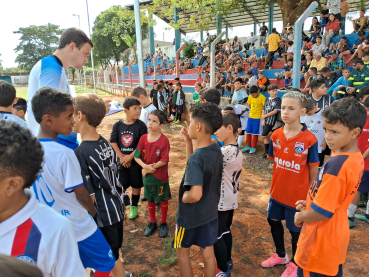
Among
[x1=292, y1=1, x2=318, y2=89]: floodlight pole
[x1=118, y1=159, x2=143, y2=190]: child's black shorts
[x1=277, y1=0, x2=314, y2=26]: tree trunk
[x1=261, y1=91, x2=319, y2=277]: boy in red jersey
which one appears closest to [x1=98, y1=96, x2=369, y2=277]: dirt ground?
[x1=261, y1=91, x2=319, y2=277]: boy in red jersey

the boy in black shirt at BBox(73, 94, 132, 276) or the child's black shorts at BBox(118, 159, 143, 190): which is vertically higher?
the boy in black shirt at BBox(73, 94, 132, 276)

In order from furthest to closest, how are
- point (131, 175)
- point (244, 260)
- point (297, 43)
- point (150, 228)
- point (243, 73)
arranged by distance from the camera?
point (243, 73) → point (297, 43) → point (131, 175) → point (150, 228) → point (244, 260)

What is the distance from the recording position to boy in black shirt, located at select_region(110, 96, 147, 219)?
3.36 m

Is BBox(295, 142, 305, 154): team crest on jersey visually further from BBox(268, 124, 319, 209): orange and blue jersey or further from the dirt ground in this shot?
the dirt ground

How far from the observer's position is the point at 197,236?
203 centimetres

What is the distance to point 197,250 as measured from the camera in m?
2.95

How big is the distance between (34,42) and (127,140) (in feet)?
187

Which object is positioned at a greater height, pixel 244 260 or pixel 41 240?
pixel 41 240

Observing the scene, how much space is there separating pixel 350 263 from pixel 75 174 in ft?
9.53

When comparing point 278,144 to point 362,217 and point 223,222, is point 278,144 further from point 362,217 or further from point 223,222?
point 362,217

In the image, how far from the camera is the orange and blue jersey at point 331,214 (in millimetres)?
1531

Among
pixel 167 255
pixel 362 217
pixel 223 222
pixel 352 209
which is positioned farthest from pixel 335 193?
pixel 362 217

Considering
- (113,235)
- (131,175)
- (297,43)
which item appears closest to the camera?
(113,235)

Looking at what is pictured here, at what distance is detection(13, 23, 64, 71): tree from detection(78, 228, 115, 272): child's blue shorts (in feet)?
182
